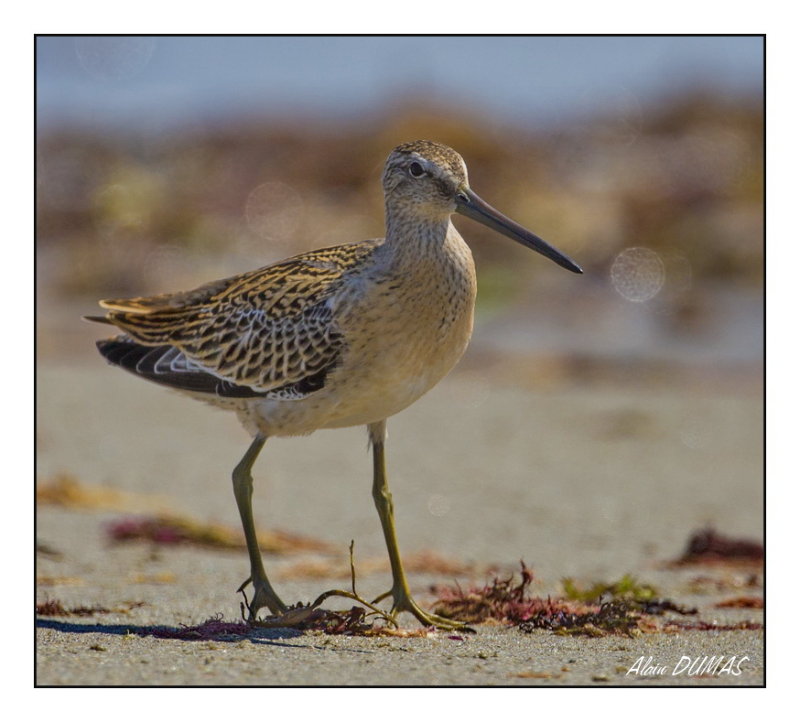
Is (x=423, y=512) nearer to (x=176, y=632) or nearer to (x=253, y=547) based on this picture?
(x=253, y=547)

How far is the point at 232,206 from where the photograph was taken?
94.5ft

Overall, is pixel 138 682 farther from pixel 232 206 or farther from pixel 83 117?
pixel 83 117

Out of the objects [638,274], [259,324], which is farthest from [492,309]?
[259,324]

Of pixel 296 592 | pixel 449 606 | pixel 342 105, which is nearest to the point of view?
pixel 449 606

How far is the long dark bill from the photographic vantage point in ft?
24.5

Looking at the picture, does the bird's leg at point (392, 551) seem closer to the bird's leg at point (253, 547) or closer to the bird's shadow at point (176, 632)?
the bird's leg at point (253, 547)

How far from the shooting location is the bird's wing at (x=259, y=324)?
748 cm

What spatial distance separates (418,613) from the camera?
24.7ft

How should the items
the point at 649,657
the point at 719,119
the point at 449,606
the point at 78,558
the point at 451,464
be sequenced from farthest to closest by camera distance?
the point at 719,119
the point at 451,464
the point at 78,558
the point at 449,606
the point at 649,657

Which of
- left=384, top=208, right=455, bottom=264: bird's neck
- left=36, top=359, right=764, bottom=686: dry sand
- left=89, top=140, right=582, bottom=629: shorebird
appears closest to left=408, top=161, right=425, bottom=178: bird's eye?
left=89, top=140, right=582, bottom=629: shorebird

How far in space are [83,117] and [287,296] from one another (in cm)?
3027

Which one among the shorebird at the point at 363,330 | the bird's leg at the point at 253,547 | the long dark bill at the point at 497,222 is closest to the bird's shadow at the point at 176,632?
the bird's leg at the point at 253,547

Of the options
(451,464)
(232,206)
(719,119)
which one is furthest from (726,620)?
(719,119)

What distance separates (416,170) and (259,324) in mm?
1294
